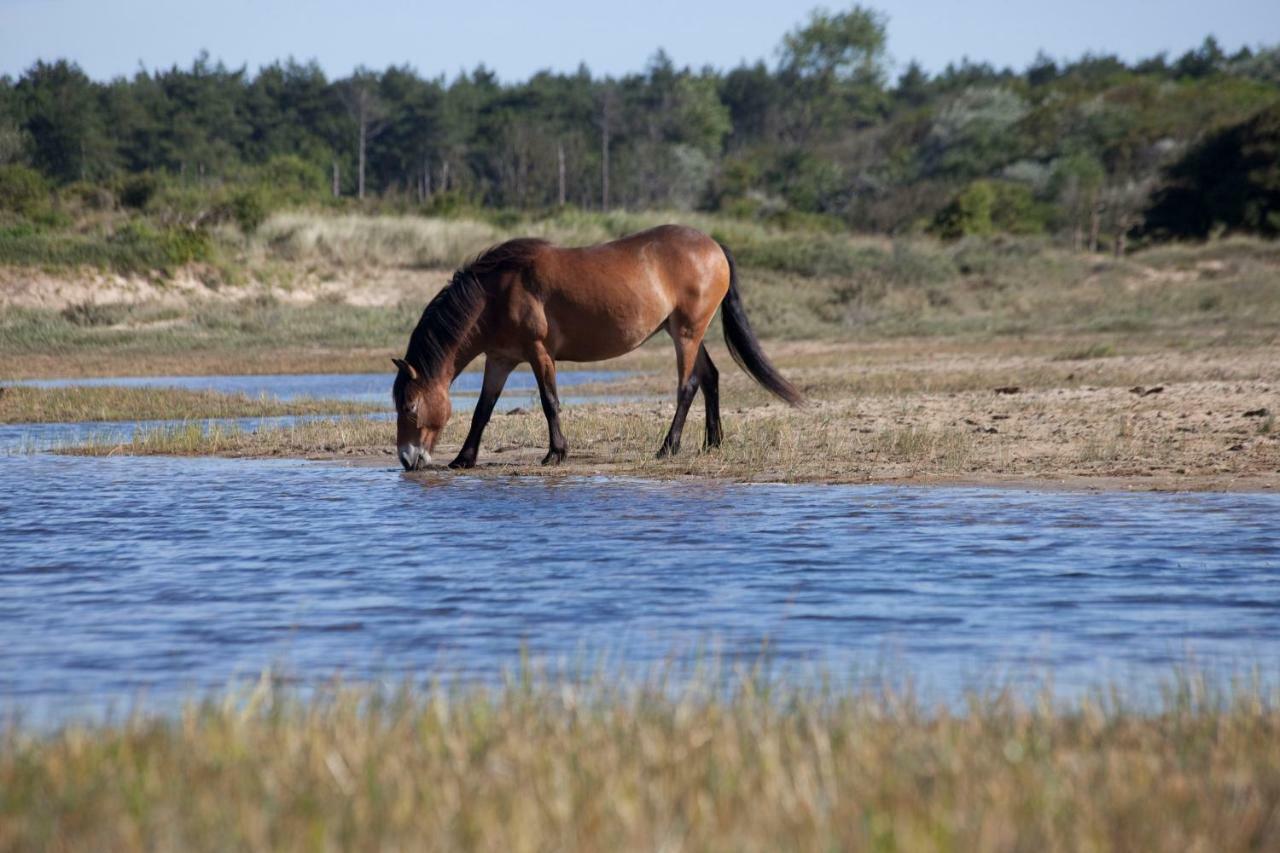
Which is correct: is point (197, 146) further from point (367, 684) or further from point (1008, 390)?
point (367, 684)

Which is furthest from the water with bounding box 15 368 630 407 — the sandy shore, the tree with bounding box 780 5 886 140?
the tree with bounding box 780 5 886 140

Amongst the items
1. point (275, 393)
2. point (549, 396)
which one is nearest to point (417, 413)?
point (549, 396)

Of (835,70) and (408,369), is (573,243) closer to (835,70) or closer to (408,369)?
(408,369)

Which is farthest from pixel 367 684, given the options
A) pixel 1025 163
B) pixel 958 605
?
pixel 1025 163

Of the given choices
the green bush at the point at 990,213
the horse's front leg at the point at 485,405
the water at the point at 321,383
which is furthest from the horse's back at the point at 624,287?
the green bush at the point at 990,213

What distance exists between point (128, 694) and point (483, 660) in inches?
49.9

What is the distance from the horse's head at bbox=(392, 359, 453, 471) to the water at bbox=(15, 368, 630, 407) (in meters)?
8.08

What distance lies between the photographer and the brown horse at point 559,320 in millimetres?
11773

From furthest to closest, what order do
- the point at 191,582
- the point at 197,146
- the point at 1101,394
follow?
the point at 197,146, the point at 1101,394, the point at 191,582

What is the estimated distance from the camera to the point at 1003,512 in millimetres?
9602

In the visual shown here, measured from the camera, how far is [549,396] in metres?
12.1

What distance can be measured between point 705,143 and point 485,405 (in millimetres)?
75061

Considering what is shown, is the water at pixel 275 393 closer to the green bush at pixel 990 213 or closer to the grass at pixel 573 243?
the grass at pixel 573 243

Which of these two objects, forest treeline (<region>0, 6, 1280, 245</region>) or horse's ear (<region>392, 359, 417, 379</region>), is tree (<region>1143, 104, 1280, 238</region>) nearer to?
forest treeline (<region>0, 6, 1280, 245</region>)
